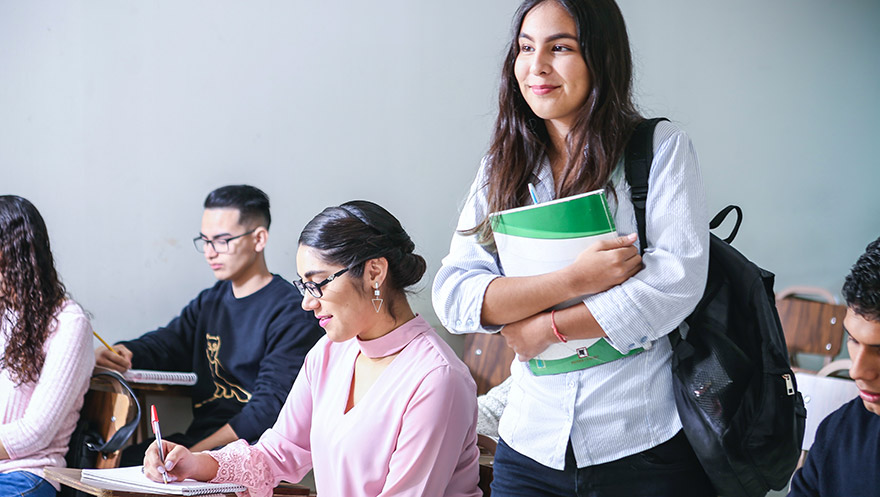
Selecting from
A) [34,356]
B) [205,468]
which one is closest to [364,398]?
[205,468]

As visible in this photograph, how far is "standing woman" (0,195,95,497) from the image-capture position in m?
2.29

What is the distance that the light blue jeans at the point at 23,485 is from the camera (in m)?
2.22

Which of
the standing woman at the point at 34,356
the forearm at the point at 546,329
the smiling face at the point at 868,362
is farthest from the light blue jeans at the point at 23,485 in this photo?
the smiling face at the point at 868,362

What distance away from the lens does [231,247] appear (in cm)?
296

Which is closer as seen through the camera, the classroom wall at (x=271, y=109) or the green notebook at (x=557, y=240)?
the green notebook at (x=557, y=240)

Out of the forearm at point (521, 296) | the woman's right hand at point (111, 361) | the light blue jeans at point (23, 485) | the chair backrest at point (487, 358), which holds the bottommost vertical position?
the chair backrest at point (487, 358)

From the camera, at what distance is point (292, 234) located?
3.30 m

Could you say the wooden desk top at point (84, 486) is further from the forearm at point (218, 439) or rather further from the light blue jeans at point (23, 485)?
the forearm at point (218, 439)

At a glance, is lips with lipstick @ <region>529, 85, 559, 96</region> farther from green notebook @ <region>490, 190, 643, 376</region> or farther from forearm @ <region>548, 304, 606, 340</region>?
forearm @ <region>548, 304, 606, 340</region>

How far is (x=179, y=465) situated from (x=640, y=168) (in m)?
1.06

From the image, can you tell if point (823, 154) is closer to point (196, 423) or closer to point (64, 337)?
point (196, 423)

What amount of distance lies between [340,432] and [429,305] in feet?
5.90

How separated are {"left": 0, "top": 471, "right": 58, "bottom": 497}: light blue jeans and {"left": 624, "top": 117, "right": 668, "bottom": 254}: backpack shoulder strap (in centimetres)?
183

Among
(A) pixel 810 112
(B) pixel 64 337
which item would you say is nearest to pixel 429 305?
(B) pixel 64 337
